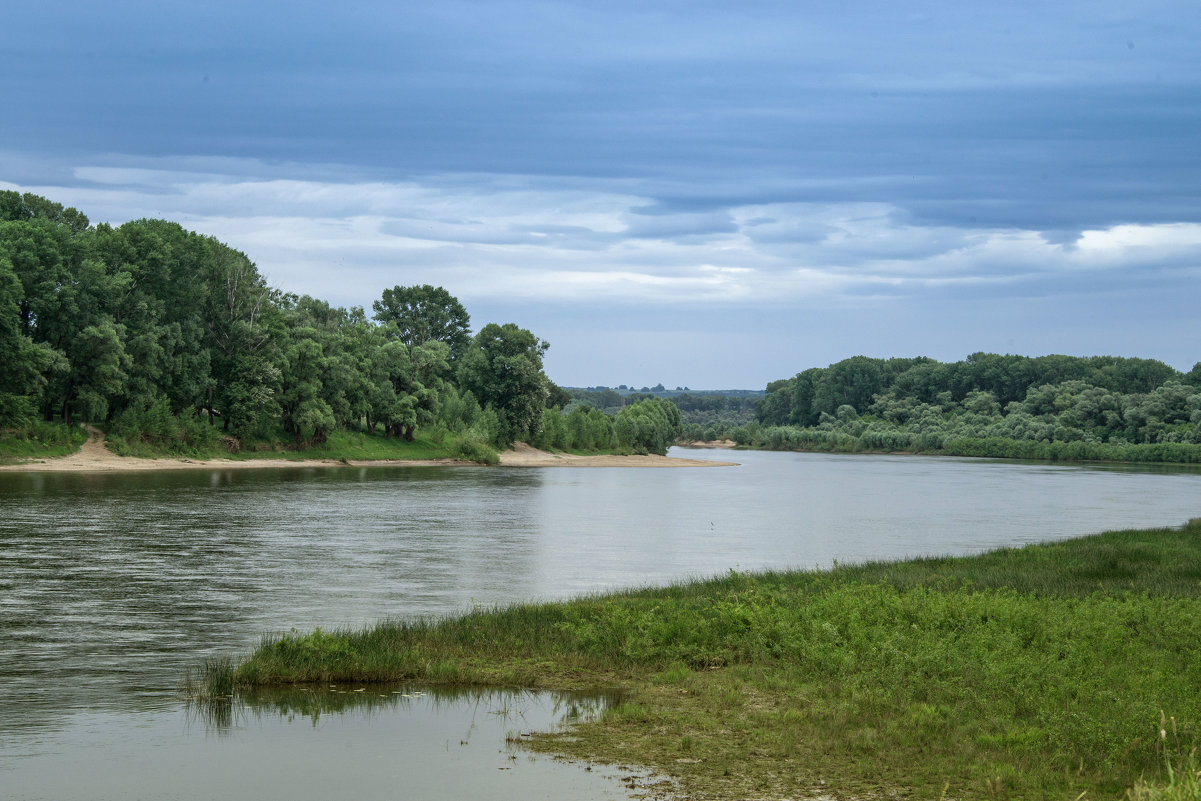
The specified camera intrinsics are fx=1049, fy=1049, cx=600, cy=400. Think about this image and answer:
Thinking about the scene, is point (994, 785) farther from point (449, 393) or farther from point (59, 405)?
point (449, 393)

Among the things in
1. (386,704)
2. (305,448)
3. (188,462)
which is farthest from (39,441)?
(386,704)

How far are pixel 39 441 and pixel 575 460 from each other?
257ft

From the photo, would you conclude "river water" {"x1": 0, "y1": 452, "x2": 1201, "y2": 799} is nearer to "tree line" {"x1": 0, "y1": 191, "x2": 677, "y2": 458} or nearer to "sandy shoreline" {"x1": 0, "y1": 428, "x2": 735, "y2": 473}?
"sandy shoreline" {"x1": 0, "y1": 428, "x2": 735, "y2": 473}

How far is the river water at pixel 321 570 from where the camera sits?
12.8 meters

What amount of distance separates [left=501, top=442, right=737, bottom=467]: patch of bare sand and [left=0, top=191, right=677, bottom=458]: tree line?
14.1 feet

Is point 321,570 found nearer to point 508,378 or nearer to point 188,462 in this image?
point 188,462

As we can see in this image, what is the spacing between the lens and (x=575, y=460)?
146 metres

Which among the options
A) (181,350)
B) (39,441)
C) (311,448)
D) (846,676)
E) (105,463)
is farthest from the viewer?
(311,448)

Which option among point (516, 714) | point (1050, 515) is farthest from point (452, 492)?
point (516, 714)

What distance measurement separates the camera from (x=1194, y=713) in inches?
491

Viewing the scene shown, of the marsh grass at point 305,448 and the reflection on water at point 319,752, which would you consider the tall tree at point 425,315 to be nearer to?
the marsh grass at point 305,448

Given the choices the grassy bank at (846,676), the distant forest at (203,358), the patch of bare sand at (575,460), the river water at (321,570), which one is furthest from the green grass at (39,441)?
the grassy bank at (846,676)

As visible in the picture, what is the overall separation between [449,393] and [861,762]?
121914mm

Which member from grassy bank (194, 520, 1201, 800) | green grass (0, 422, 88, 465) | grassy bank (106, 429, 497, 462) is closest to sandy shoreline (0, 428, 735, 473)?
green grass (0, 422, 88, 465)
